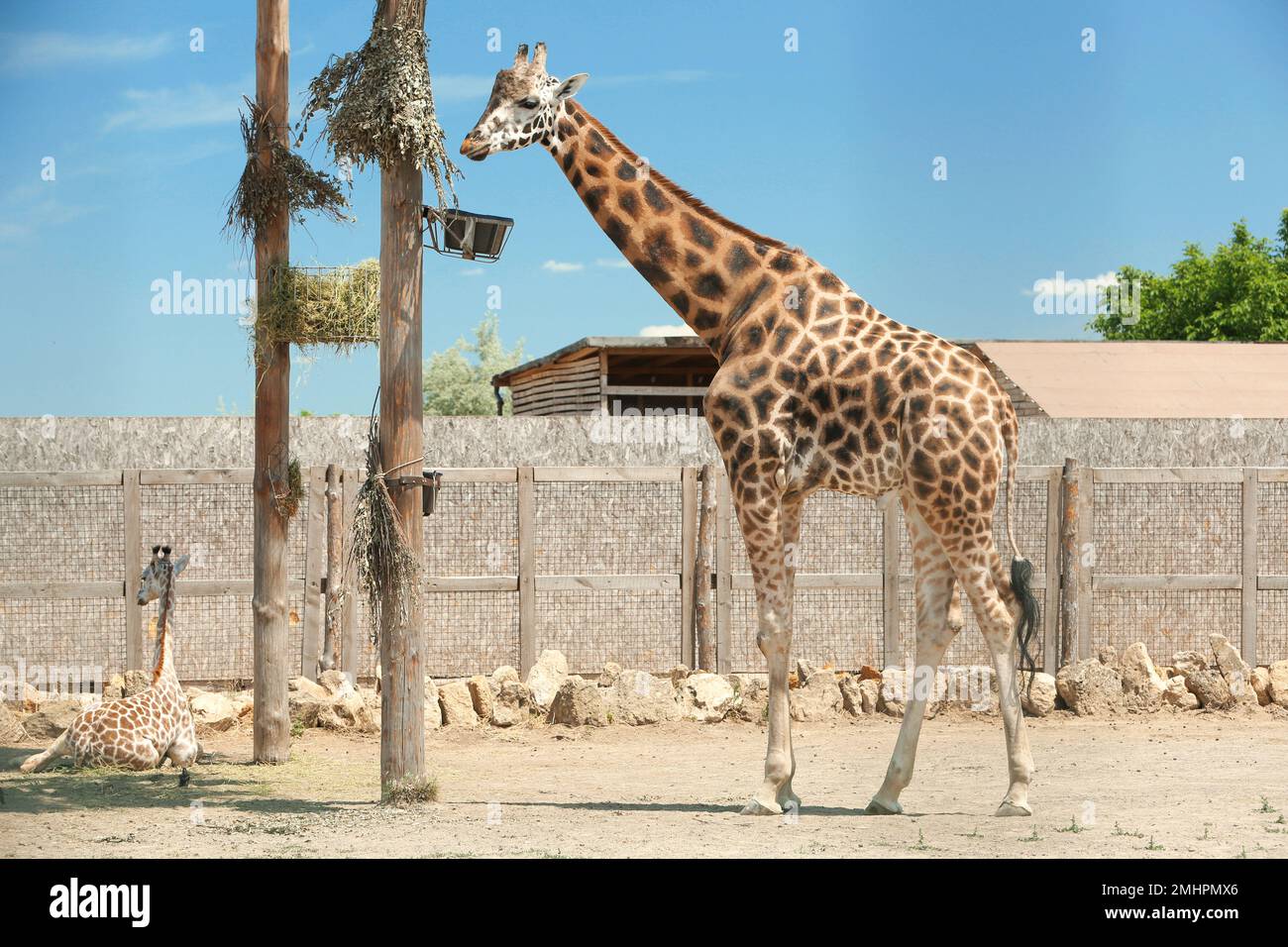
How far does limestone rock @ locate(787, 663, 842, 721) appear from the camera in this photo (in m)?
10.9

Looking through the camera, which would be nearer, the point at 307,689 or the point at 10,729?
the point at 10,729

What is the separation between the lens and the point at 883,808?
23.1ft

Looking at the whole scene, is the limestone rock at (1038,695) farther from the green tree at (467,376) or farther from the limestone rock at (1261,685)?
the green tree at (467,376)

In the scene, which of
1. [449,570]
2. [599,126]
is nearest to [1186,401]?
[449,570]

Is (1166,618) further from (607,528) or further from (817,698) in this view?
(607,528)

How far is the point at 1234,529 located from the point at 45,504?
1116 centimetres

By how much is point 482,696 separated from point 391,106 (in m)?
5.20

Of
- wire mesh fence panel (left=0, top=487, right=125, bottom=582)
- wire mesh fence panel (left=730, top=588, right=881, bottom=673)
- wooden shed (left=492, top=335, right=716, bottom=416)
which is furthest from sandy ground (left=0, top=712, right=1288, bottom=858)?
wooden shed (left=492, top=335, right=716, bottom=416)

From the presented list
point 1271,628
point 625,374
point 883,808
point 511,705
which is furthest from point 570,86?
point 625,374

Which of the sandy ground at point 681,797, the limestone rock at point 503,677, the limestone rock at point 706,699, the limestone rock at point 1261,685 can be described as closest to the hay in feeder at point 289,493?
the sandy ground at point 681,797

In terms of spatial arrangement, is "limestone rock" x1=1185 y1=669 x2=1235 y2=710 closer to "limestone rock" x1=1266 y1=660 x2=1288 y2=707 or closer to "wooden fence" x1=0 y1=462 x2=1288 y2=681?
"limestone rock" x1=1266 y1=660 x2=1288 y2=707

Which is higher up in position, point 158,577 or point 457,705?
point 158,577

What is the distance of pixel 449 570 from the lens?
12.2 m

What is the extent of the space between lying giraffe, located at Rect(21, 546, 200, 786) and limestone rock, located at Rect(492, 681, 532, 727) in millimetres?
2500
